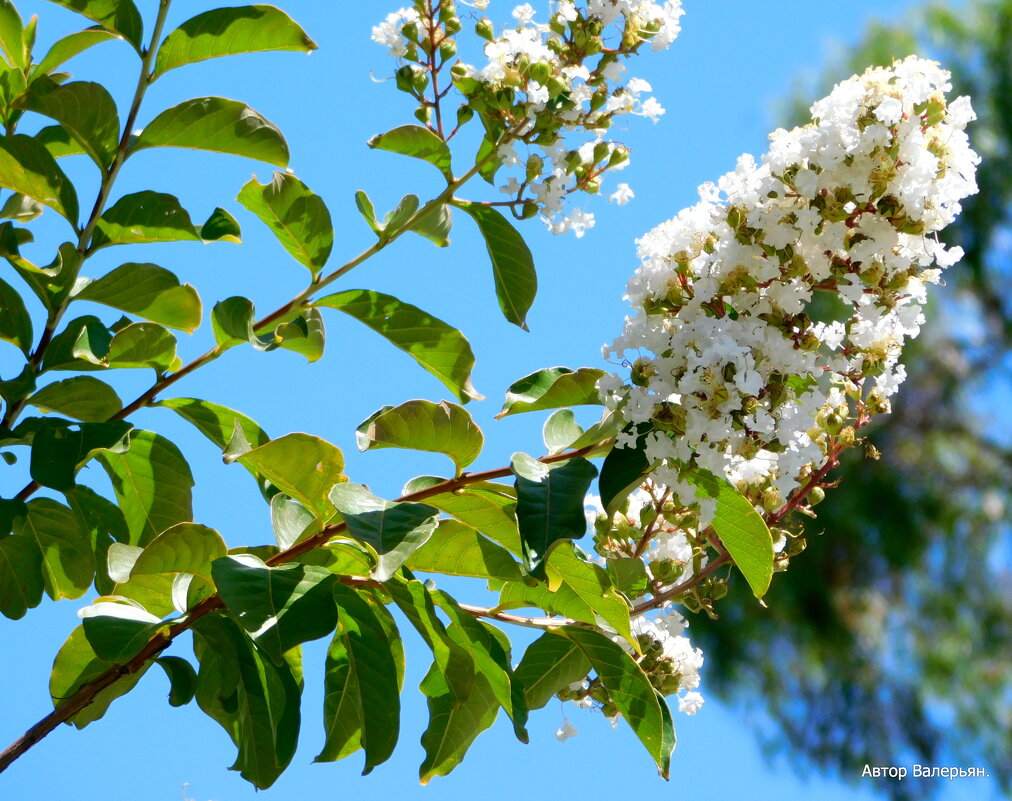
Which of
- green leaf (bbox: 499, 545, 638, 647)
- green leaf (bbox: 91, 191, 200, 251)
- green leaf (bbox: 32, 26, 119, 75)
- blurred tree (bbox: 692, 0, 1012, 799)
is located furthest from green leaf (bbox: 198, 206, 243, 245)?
blurred tree (bbox: 692, 0, 1012, 799)

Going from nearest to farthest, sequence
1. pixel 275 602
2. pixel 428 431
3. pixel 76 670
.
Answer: pixel 275 602
pixel 428 431
pixel 76 670

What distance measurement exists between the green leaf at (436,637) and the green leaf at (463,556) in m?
0.05

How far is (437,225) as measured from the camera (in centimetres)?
106

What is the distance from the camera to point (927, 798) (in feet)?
26.1

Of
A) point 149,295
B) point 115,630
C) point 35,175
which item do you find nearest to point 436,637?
point 115,630

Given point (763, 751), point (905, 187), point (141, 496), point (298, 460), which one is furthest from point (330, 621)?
point (763, 751)

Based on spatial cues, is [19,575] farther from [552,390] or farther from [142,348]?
[552,390]

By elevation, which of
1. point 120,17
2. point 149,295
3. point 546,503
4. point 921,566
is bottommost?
point 546,503

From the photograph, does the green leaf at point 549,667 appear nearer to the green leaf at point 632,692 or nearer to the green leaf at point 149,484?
the green leaf at point 632,692

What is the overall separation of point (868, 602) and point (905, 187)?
8062 mm

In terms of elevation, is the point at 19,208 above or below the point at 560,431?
above

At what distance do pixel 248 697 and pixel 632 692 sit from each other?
346 millimetres

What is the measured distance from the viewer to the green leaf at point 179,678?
3.07ft

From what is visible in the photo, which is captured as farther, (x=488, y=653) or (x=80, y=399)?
(x=80, y=399)
